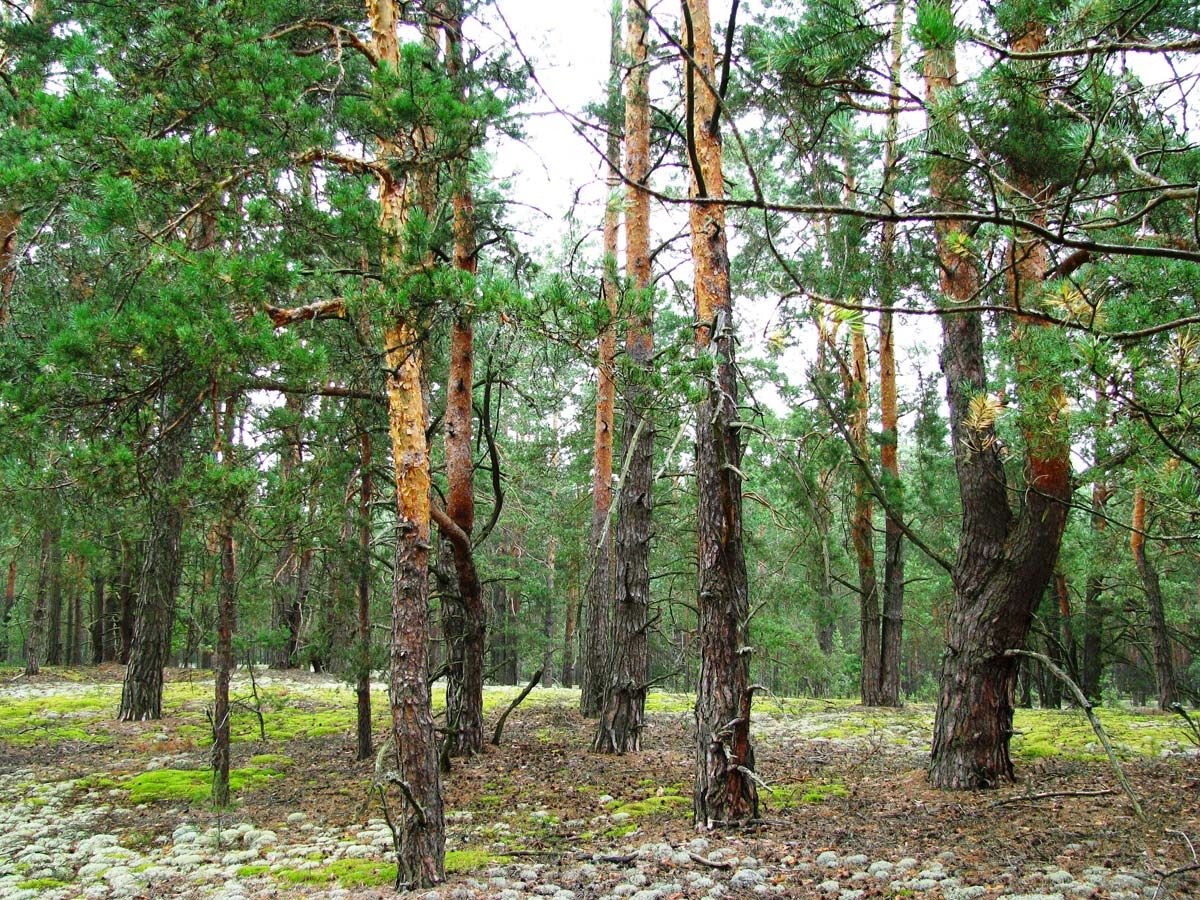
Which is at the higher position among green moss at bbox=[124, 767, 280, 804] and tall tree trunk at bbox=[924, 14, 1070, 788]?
tall tree trunk at bbox=[924, 14, 1070, 788]

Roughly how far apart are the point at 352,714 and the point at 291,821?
560cm

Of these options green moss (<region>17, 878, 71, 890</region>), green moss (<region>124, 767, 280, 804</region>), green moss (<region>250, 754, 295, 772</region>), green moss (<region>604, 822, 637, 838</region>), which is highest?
green moss (<region>604, 822, 637, 838</region>)

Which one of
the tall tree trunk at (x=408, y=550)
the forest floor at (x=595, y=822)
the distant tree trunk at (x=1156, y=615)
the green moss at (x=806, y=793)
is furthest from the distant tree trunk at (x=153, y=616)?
the distant tree trunk at (x=1156, y=615)

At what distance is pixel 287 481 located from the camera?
242 inches

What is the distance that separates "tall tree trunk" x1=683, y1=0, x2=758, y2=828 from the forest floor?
1.07ft

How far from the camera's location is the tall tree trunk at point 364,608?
22.9 ft

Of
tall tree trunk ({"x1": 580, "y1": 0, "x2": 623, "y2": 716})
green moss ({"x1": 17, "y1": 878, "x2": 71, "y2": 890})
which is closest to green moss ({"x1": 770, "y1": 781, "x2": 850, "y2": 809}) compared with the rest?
tall tree trunk ({"x1": 580, "y1": 0, "x2": 623, "y2": 716})

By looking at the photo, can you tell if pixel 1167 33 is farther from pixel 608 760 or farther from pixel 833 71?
pixel 608 760

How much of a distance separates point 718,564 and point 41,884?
179 inches

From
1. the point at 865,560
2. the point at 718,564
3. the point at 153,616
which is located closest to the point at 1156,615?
the point at 865,560

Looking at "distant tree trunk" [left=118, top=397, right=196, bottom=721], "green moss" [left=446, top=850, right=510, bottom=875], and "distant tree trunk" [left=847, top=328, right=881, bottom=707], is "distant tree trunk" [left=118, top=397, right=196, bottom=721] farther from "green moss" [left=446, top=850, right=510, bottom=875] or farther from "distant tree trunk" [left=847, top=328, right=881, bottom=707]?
"distant tree trunk" [left=847, top=328, right=881, bottom=707]

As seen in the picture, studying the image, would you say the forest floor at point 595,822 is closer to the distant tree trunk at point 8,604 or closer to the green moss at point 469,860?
the green moss at point 469,860

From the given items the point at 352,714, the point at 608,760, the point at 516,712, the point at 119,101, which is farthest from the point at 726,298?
the point at 352,714

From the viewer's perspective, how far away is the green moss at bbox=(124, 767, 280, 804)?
21.5 feet
